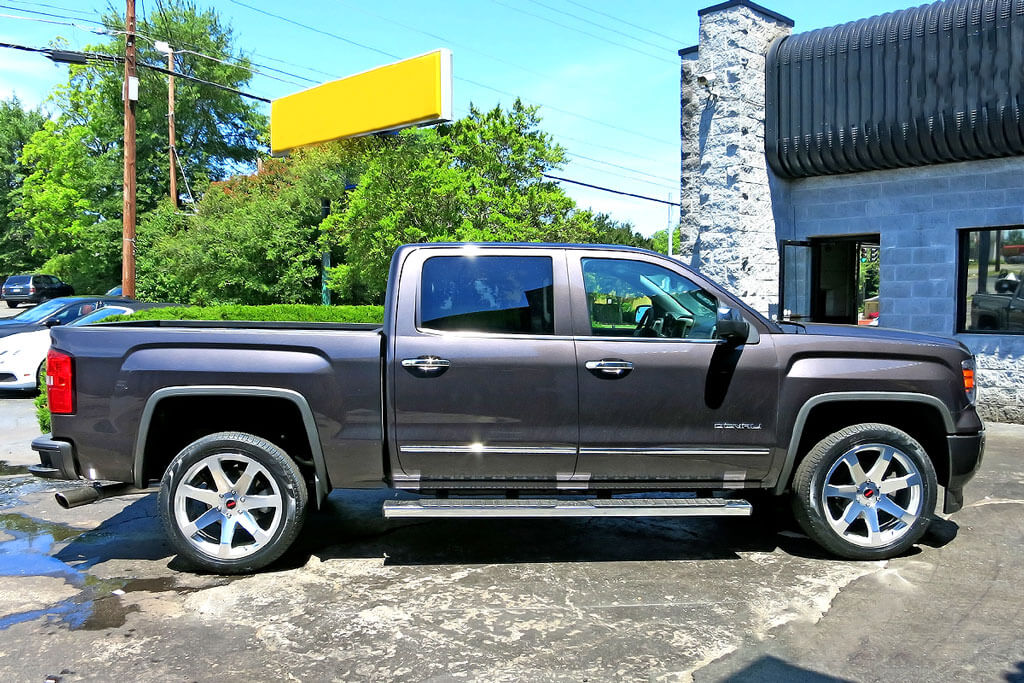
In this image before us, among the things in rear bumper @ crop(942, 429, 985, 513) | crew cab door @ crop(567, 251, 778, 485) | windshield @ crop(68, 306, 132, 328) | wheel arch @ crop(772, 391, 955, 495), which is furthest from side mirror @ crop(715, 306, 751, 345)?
windshield @ crop(68, 306, 132, 328)

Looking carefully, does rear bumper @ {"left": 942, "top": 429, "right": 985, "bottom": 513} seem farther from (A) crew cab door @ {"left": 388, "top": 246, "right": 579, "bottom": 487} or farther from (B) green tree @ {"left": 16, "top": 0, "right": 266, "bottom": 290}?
(B) green tree @ {"left": 16, "top": 0, "right": 266, "bottom": 290}

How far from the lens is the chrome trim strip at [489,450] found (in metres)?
4.56

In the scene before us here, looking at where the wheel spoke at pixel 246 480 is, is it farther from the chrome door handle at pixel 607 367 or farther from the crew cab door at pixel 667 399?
the chrome door handle at pixel 607 367

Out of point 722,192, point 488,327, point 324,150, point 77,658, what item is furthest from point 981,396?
point 324,150

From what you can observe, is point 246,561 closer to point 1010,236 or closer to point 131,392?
point 131,392

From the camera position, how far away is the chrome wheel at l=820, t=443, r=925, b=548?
15.7ft

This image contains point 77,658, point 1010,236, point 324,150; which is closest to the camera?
point 77,658

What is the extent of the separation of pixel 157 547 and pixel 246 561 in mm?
951

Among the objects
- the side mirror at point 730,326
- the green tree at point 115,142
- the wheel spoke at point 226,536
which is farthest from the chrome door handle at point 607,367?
the green tree at point 115,142

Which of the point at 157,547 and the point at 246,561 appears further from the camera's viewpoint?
the point at 157,547

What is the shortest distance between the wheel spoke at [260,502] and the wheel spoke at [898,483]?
11.7 feet

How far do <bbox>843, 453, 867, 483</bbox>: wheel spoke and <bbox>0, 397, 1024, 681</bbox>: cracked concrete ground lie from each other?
1.69ft

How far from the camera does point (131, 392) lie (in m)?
4.48

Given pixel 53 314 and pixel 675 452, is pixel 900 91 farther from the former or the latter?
pixel 53 314
